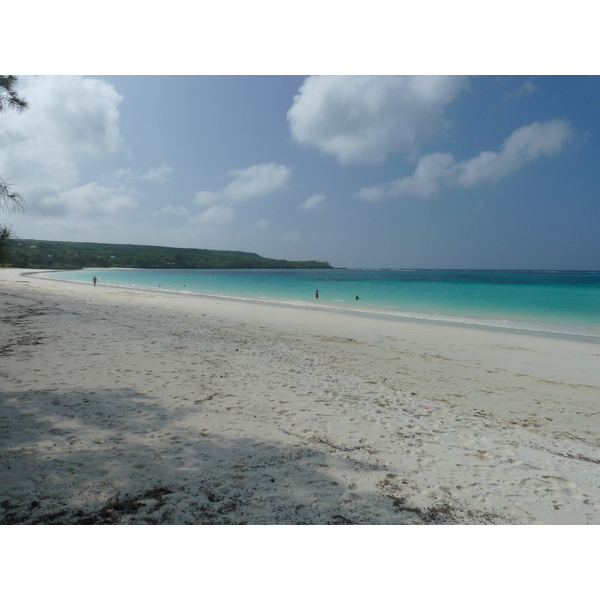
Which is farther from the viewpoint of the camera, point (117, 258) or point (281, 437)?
point (117, 258)

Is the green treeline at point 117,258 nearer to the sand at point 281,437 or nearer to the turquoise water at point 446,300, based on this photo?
the turquoise water at point 446,300

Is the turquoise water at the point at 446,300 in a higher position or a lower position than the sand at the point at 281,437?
higher

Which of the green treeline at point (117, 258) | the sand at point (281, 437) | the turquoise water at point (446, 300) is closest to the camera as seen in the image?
the sand at point (281, 437)

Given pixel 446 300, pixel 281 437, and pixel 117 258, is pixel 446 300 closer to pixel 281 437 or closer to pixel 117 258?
pixel 281 437

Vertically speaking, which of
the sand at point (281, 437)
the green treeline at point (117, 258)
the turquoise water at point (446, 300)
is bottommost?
the sand at point (281, 437)

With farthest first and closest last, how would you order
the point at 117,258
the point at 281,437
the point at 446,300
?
the point at 117,258 < the point at 446,300 < the point at 281,437

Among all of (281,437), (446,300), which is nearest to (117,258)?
(446,300)

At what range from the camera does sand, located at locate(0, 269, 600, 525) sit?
314cm

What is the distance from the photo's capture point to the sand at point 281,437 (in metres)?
3.14

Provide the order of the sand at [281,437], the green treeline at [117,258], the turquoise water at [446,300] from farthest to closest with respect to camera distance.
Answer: the green treeline at [117,258] → the turquoise water at [446,300] → the sand at [281,437]

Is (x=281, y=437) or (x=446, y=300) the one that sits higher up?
(x=446, y=300)

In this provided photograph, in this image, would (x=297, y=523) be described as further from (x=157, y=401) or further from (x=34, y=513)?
(x=157, y=401)

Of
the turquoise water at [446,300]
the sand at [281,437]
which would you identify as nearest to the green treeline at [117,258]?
the turquoise water at [446,300]

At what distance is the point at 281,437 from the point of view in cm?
446
